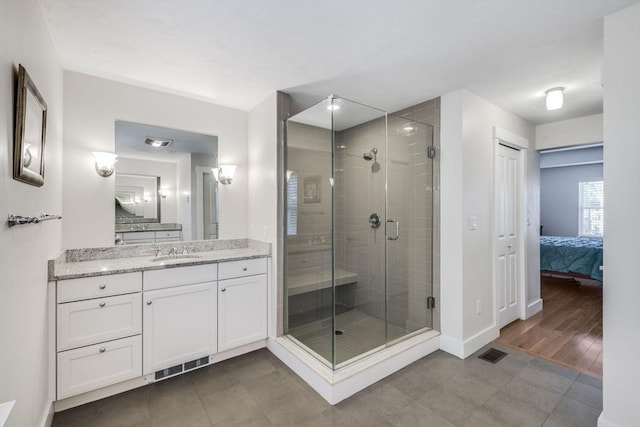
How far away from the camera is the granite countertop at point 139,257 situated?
1.98 m

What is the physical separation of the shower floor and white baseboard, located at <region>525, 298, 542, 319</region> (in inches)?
71.9

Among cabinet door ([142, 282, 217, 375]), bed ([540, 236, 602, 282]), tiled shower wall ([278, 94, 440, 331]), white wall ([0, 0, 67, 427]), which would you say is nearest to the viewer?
white wall ([0, 0, 67, 427])

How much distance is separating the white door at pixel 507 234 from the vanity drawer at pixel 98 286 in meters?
3.38

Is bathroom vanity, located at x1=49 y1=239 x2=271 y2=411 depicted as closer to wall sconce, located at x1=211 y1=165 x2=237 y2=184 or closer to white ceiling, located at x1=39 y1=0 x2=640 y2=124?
wall sconce, located at x1=211 y1=165 x2=237 y2=184

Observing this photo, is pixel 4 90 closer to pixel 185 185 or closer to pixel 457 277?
pixel 185 185

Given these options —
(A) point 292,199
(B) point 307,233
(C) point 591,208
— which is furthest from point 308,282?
(C) point 591,208

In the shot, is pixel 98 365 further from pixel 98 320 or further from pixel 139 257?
pixel 139 257

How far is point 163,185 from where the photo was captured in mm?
2854

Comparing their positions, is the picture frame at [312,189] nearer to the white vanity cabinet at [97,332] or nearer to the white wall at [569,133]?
the white vanity cabinet at [97,332]

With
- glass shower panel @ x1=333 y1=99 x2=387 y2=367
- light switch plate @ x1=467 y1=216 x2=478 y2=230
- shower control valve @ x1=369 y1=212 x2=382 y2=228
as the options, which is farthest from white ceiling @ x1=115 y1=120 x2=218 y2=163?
light switch plate @ x1=467 y1=216 x2=478 y2=230

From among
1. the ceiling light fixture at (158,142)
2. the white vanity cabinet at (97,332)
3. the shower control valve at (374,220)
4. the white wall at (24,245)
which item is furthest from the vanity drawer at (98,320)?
the shower control valve at (374,220)

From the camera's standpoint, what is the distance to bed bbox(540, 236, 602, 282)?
4.69m

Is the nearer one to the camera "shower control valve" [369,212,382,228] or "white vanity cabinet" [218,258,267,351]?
"white vanity cabinet" [218,258,267,351]

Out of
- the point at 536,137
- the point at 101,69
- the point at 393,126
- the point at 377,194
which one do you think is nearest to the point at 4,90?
the point at 101,69
